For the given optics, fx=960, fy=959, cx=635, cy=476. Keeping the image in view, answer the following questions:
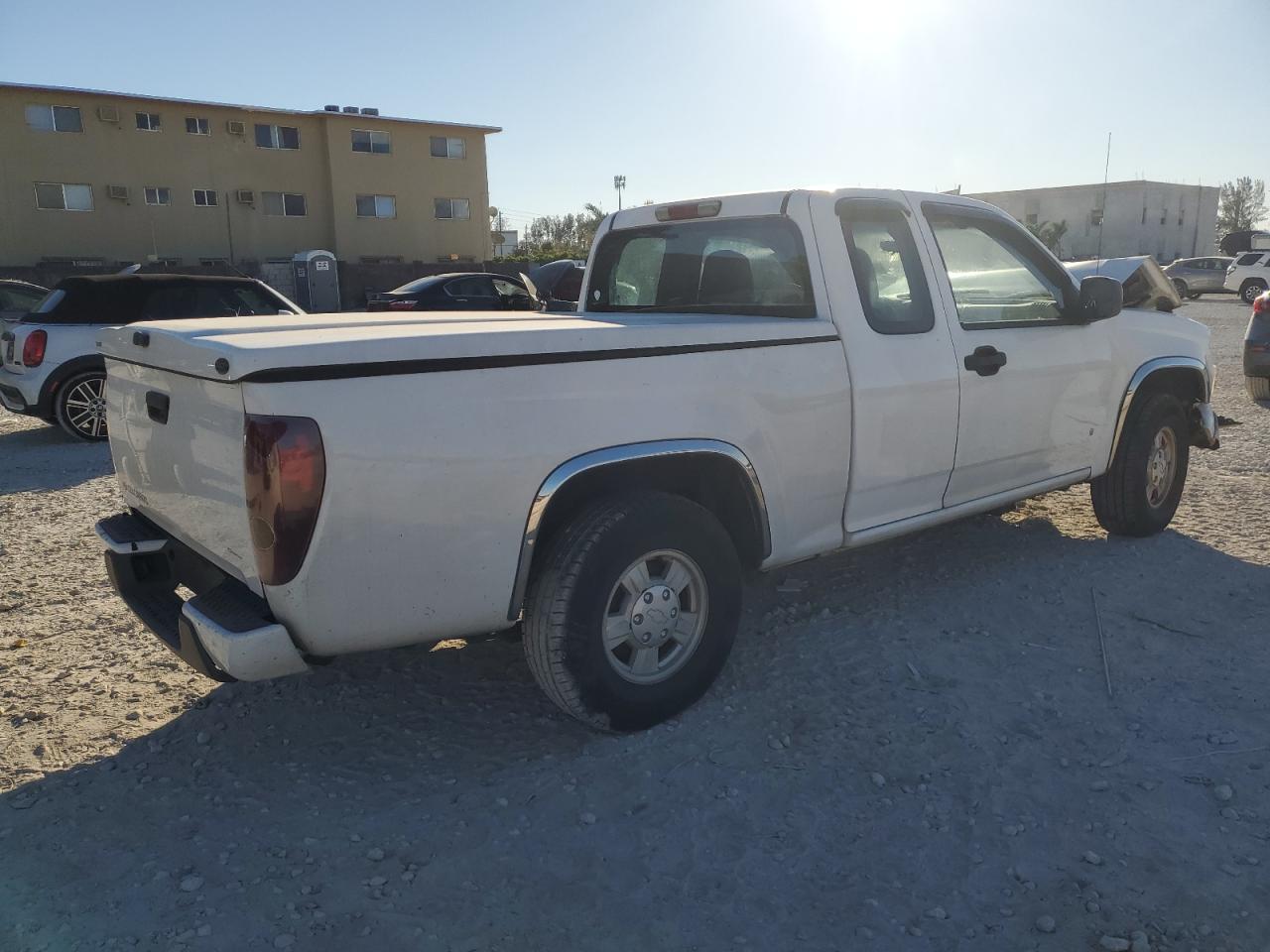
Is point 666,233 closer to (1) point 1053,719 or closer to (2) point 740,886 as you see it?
(1) point 1053,719

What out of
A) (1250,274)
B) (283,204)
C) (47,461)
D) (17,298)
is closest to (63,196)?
(283,204)

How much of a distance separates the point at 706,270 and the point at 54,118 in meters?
33.6

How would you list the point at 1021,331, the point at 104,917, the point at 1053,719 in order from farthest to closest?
the point at 1021,331, the point at 1053,719, the point at 104,917

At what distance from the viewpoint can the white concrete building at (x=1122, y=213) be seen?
61.5 meters

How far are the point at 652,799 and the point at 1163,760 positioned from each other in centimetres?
173

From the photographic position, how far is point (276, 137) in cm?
Answer: 3428

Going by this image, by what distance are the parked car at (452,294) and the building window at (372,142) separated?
813 inches

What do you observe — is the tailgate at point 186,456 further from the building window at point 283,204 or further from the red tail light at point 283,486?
the building window at point 283,204

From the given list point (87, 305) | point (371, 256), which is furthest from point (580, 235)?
point (87, 305)

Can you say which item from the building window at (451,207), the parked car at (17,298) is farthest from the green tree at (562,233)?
the parked car at (17,298)

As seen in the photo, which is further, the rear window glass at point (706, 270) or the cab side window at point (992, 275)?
the cab side window at point (992, 275)

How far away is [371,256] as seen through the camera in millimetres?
36469

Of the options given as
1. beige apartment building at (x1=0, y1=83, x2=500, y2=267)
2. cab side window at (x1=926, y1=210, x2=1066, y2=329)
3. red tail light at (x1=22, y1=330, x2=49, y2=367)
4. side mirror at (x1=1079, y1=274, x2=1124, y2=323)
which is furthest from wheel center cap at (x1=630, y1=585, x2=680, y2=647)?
beige apartment building at (x1=0, y1=83, x2=500, y2=267)

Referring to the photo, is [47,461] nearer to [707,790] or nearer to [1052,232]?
[707,790]
